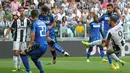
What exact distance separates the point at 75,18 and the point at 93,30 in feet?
18.3

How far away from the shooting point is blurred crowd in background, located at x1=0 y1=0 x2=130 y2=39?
29016mm

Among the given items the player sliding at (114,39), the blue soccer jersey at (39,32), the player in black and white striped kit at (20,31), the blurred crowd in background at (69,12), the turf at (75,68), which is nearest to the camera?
the blue soccer jersey at (39,32)

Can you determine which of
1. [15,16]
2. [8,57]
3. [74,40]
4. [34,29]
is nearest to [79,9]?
[74,40]

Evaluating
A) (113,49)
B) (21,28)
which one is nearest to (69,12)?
(21,28)

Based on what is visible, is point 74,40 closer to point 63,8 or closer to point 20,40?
point 63,8

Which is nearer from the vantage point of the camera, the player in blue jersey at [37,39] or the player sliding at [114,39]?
the player in blue jersey at [37,39]

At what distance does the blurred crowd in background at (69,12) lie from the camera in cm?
2902

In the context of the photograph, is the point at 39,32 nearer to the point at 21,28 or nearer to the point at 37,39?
the point at 37,39

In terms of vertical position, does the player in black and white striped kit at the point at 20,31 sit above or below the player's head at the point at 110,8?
Answer: below

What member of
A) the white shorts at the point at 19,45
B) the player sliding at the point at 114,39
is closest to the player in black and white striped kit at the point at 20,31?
the white shorts at the point at 19,45

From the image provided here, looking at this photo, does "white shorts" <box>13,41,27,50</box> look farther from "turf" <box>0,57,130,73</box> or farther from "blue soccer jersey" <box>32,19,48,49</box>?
"blue soccer jersey" <box>32,19,48,49</box>

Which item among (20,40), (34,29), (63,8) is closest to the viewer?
(34,29)

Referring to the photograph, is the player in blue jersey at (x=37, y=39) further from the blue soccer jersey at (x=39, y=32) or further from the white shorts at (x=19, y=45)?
the white shorts at (x=19, y=45)

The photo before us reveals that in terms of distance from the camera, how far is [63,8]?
3162 cm
